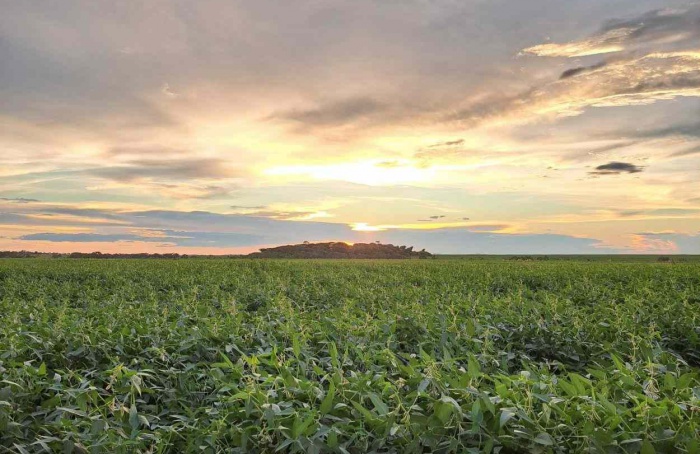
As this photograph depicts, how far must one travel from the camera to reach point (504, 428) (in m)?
3.10

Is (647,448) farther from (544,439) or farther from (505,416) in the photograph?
(505,416)

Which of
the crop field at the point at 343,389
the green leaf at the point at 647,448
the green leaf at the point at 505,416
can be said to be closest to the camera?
the green leaf at the point at 647,448

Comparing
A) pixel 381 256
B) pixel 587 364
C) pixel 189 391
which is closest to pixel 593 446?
pixel 189 391

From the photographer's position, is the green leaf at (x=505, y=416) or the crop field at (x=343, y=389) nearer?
the green leaf at (x=505, y=416)

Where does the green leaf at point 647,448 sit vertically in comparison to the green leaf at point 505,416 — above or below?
below

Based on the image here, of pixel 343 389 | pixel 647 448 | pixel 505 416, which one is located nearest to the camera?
pixel 647 448

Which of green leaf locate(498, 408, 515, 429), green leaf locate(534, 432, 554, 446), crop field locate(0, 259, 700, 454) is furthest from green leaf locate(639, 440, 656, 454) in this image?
green leaf locate(498, 408, 515, 429)

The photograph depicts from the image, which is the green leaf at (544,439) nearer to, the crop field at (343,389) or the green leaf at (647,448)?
the crop field at (343,389)

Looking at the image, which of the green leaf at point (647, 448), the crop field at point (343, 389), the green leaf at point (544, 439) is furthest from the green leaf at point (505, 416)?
the green leaf at point (647, 448)

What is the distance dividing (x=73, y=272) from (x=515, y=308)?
82.6ft

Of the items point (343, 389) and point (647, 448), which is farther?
point (343, 389)

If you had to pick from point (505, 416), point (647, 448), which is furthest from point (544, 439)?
point (647, 448)

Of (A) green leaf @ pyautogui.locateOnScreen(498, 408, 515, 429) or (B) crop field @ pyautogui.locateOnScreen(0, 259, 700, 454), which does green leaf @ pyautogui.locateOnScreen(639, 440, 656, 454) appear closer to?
(B) crop field @ pyautogui.locateOnScreen(0, 259, 700, 454)

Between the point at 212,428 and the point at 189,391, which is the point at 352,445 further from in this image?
the point at 189,391
